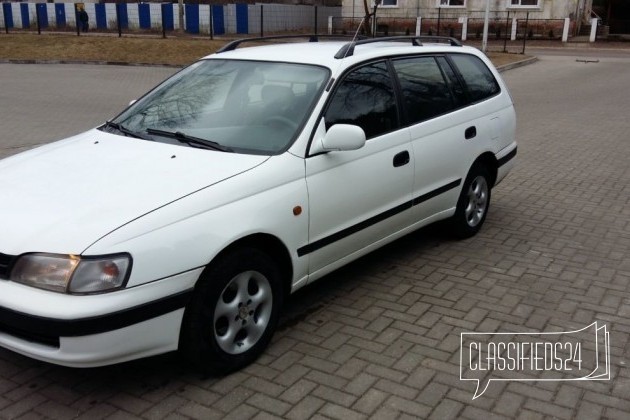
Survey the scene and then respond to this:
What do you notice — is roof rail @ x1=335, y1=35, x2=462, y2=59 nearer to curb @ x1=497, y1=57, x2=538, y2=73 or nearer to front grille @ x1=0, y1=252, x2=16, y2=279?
front grille @ x1=0, y1=252, x2=16, y2=279

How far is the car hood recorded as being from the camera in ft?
9.78

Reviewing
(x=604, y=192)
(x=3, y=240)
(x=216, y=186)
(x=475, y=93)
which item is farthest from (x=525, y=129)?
(x=3, y=240)

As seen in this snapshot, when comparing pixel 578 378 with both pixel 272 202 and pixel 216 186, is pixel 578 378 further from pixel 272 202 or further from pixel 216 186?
pixel 216 186

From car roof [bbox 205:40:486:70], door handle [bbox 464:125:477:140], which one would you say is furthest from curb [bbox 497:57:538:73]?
car roof [bbox 205:40:486:70]

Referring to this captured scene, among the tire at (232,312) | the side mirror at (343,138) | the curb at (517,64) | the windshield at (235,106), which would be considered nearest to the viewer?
the tire at (232,312)

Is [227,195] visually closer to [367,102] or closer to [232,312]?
[232,312]

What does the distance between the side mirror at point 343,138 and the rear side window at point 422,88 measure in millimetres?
1009

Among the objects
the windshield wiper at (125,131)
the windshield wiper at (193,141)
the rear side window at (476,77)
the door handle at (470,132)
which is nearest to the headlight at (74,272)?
the windshield wiper at (193,141)

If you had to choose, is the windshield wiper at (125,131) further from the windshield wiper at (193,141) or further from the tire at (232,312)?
the tire at (232,312)

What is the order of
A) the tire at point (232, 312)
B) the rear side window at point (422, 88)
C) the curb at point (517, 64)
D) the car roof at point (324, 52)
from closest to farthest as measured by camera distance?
the tire at point (232, 312) < the car roof at point (324, 52) < the rear side window at point (422, 88) < the curb at point (517, 64)

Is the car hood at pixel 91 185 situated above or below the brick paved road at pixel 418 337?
above

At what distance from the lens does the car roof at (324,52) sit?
169 inches

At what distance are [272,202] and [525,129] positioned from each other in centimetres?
893

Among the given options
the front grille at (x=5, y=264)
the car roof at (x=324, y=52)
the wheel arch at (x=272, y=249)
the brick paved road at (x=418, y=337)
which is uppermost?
the car roof at (x=324, y=52)
